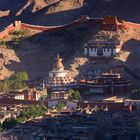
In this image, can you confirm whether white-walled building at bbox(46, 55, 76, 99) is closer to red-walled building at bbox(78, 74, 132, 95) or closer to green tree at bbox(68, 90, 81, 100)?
green tree at bbox(68, 90, 81, 100)

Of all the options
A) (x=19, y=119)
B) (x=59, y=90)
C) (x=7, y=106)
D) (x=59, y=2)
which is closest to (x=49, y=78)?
(x=59, y=90)

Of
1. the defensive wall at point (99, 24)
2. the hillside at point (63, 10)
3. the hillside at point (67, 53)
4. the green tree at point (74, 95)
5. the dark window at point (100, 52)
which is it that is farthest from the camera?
the hillside at point (63, 10)

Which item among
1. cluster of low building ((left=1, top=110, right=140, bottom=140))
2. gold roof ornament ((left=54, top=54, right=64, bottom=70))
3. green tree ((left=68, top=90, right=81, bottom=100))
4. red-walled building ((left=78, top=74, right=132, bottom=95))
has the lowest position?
cluster of low building ((left=1, top=110, right=140, bottom=140))

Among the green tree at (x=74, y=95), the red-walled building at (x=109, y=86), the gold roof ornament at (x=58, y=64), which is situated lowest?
the green tree at (x=74, y=95)

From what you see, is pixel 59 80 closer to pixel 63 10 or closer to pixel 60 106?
pixel 60 106

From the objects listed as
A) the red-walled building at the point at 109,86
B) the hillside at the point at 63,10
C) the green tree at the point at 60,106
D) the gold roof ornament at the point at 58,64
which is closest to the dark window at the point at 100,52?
the gold roof ornament at the point at 58,64

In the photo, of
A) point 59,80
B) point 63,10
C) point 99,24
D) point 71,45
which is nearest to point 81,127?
point 59,80

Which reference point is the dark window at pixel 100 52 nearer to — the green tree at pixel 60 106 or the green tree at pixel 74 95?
the green tree at pixel 74 95

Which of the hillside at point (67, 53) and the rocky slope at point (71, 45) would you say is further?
the rocky slope at point (71, 45)

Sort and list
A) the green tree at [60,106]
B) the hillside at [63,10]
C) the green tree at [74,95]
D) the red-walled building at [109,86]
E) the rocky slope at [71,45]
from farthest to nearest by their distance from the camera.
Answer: the hillside at [63,10] < the rocky slope at [71,45] < the red-walled building at [109,86] < the green tree at [74,95] < the green tree at [60,106]

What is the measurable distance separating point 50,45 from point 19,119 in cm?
2235

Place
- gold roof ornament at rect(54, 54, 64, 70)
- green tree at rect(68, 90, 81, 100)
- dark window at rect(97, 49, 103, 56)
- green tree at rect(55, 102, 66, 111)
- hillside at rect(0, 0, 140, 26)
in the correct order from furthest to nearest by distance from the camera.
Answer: hillside at rect(0, 0, 140, 26) < dark window at rect(97, 49, 103, 56) < gold roof ornament at rect(54, 54, 64, 70) < green tree at rect(68, 90, 81, 100) < green tree at rect(55, 102, 66, 111)

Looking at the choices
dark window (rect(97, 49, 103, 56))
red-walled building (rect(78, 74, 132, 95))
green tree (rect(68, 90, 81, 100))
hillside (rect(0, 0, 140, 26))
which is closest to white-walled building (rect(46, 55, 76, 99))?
green tree (rect(68, 90, 81, 100))

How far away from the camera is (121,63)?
78.3m
